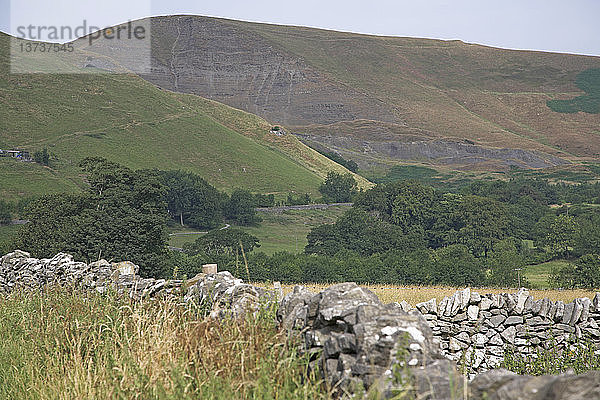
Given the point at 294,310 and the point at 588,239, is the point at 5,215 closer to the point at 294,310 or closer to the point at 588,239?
the point at 588,239

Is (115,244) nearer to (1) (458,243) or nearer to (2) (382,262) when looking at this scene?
(2) (382,262)

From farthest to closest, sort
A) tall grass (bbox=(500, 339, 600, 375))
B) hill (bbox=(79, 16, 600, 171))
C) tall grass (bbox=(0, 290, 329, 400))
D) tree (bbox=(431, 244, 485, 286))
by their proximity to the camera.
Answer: hill (bbox=(79, 16, 600, 171)) < tree (bbox=(431, 244, 485, 286)) < tall grass (bbox=(500, 339, 600, 375)) < tall grass (bbox=(0, 290, 329, 400))

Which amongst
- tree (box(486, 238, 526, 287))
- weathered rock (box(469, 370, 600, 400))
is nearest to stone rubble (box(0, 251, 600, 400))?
weathered rock (box(469, 370, 600, 400))

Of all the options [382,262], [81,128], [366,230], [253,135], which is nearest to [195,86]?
[253,135]

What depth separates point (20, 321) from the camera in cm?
644

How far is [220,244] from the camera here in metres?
56.5

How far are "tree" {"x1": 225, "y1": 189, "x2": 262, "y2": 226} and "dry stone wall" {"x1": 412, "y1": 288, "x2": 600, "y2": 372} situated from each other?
64.1 m

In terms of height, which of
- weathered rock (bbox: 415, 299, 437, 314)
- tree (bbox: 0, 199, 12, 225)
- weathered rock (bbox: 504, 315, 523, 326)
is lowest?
tree (bbox: 0, 199, 12, 225)

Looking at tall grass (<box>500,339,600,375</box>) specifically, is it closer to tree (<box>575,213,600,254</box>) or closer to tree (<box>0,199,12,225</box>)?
tree (<box>575,213,600,254</box>)

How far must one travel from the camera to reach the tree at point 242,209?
242ft

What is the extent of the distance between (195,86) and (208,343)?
191396mm

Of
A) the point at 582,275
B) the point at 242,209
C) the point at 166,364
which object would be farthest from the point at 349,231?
the point at 166,364

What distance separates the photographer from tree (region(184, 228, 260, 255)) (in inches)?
2148

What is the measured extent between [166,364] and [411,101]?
17780 cm
